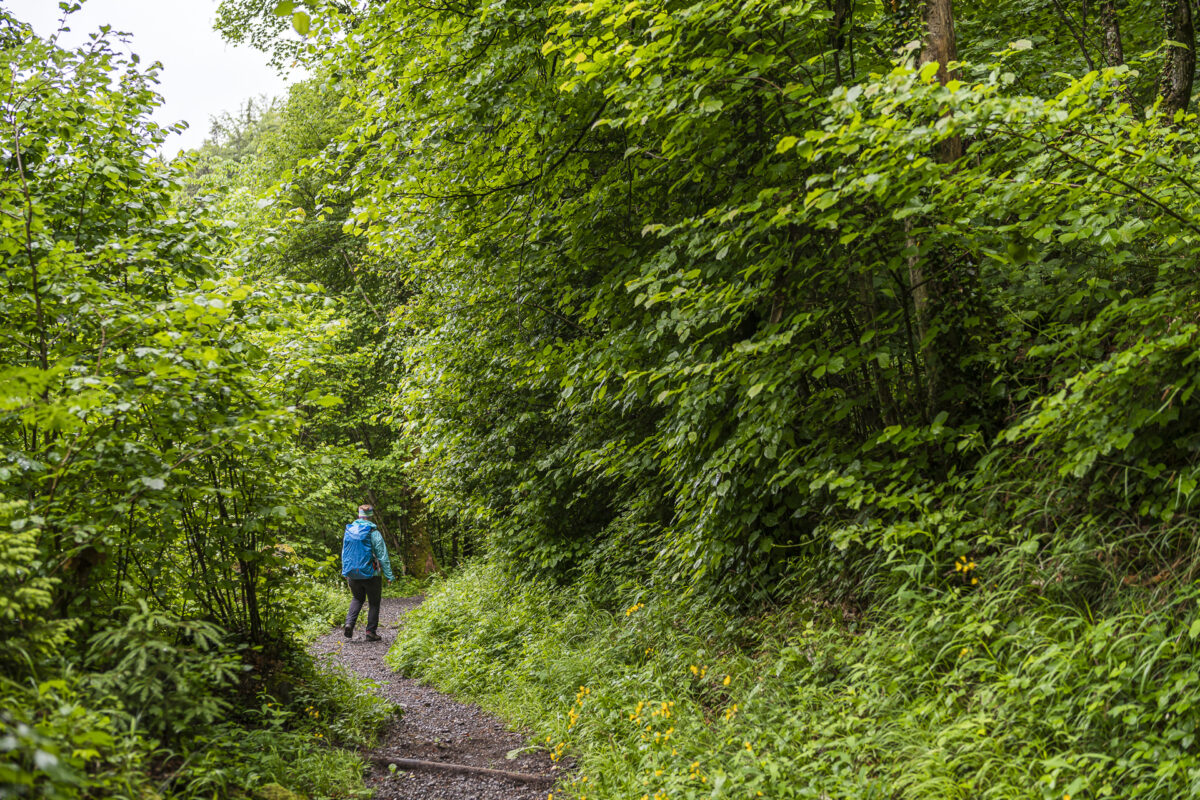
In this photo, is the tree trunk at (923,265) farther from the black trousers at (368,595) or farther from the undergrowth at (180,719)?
the black trousers at (368,595)

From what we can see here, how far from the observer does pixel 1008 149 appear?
14.6 feet

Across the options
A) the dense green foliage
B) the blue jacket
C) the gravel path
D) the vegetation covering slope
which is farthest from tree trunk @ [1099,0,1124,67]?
the blue jacket

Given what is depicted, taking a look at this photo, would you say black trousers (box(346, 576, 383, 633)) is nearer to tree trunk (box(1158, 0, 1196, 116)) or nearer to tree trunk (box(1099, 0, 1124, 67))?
tree trunk (box(1158, 0, 1196, 116))

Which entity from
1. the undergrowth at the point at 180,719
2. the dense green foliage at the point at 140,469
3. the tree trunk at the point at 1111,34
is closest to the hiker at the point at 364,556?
the undergrowth at the point at 180,719

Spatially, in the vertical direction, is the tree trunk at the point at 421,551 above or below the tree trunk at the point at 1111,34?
below

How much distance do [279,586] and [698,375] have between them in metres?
3.91

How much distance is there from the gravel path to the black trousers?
184 centimetres

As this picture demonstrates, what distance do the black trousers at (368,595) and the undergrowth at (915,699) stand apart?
5741mm

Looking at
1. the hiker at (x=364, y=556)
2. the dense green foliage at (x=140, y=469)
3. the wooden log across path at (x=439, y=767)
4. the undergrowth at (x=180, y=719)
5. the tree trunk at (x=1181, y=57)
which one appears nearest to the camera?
the undergrowth at (x=180, y=719)

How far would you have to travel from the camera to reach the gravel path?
569 centimetres

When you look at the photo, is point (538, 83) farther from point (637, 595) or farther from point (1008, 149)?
point (637, 595)

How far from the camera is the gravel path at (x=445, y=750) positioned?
5.69 metres

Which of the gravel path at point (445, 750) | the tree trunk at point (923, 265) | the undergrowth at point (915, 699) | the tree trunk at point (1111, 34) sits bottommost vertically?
the gravel path at point (445, 750)

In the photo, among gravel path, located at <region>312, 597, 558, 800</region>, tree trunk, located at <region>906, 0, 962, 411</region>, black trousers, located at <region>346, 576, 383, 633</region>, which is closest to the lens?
tree trunk, located at <region>906, 0, 962, 411</region>
